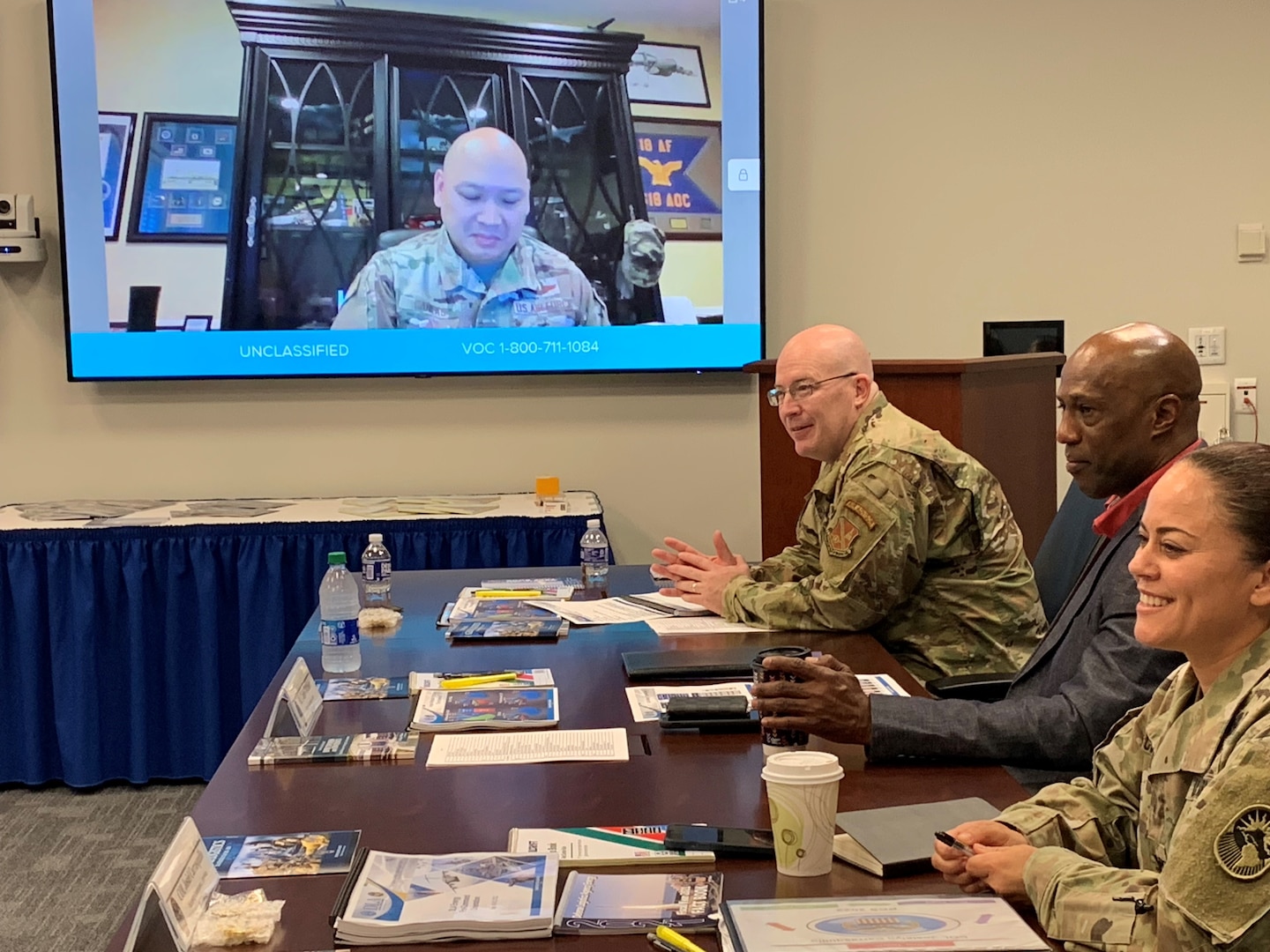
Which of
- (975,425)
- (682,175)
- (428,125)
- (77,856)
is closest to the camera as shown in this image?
(975,425)

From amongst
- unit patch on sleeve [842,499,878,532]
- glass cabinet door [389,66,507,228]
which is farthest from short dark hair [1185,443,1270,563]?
glass cabinet door [389,66,507,228]

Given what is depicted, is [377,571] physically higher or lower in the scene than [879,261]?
lower

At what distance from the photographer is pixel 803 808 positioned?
1.48m

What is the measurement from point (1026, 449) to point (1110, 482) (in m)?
1.89

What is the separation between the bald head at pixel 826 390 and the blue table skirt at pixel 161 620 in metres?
1.45

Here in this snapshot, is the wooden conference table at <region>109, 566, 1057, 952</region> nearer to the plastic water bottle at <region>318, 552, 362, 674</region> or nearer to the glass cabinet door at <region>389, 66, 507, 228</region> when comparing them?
the plastic water bottle at <region>318, 552, 362, 674</region>

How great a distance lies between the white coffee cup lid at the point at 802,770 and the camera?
146 centimetres

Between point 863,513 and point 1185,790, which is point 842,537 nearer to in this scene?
point 863,513

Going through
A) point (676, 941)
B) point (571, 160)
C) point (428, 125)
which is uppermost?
point (428, 125)

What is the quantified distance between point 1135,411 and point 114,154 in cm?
394

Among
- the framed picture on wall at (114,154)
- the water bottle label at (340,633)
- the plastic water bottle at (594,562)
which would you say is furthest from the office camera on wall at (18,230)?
the water bottle label at (340,633)

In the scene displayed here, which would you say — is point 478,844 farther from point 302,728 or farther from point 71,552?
point 71,552

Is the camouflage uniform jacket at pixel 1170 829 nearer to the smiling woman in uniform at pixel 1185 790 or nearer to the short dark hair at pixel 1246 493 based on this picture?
the smiling woman in uniform at pixel 1185 790

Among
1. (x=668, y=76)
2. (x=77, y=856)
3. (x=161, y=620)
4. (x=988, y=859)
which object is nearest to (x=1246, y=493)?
(x=988, y=859)
